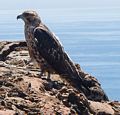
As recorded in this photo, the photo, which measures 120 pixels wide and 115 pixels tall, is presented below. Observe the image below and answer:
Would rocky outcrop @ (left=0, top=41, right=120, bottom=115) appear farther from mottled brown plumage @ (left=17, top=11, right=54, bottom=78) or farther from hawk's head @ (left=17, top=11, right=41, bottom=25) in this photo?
hawk's head @ (left=17, top=11, right=41, bottom=25)

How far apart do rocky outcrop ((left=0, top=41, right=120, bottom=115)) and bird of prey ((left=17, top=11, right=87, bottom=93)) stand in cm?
26

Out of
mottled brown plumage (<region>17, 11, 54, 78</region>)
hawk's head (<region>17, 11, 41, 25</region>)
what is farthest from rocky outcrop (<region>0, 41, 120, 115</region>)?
hawk's head (<region>17, 11, 41, 25</region>)

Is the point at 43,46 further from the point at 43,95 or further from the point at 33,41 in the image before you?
the point at 43,95

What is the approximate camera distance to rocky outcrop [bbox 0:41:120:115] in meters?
9.30

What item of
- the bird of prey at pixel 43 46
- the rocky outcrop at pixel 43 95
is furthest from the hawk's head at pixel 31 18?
the rocky outcrop at pixel 43 95

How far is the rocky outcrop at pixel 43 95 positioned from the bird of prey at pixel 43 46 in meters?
0.26

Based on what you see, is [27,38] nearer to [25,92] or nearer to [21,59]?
[21,59]

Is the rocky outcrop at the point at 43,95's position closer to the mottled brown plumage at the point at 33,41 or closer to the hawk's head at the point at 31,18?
the mottled brown plumage at the point at 33,41

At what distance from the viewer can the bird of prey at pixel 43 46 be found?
12964mm

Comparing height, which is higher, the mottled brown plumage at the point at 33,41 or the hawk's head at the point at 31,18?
the hawk's head at the point at 31,18

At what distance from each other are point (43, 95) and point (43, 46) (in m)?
3.36

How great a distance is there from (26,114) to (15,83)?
5.27 ft

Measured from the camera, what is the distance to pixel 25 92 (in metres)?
10.0

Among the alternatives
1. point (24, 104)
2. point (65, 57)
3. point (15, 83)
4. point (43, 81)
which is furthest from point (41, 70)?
point (24, 104)
